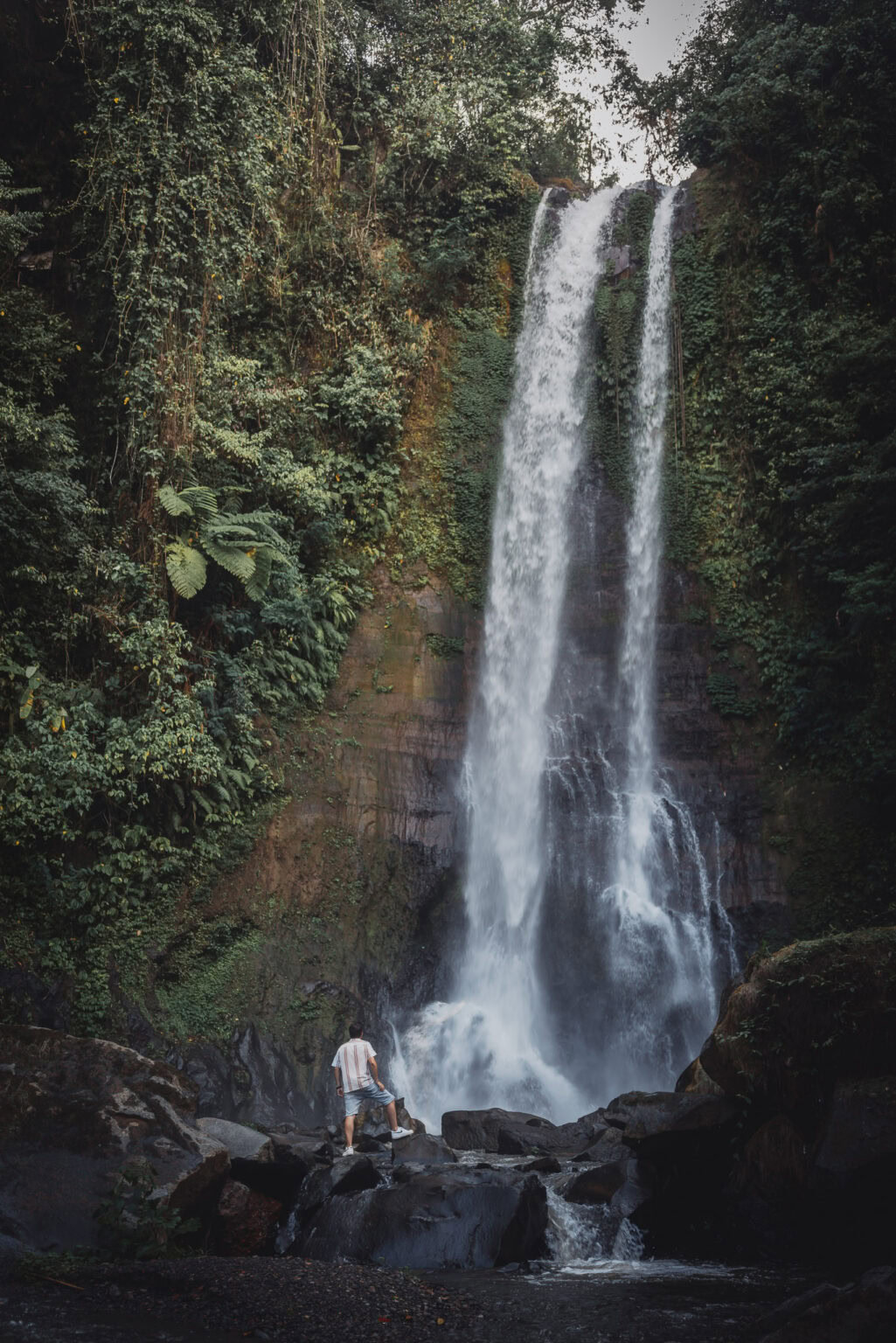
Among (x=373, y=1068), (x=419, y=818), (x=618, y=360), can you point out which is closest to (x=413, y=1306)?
(x=373, y=1068)

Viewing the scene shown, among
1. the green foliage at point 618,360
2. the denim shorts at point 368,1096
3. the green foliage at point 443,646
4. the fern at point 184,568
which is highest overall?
the green foliage at point 618,360

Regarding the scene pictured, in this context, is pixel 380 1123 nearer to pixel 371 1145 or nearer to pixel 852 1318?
pixel 371 1145

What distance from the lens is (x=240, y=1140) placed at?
749 cm

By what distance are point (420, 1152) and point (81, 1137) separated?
121 inches

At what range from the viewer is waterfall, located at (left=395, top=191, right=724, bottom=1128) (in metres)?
11.9

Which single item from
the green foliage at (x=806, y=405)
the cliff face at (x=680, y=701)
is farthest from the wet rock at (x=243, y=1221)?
the cliff face at (x=680, y=701)

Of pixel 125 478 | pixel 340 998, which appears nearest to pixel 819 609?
pixel 340 998

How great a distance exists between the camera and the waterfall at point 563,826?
11.9m

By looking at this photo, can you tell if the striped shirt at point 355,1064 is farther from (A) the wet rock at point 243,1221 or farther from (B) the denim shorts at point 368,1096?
(A) the wet rock at point 243,1221

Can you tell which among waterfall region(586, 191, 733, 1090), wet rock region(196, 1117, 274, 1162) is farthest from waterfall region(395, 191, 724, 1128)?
wet rock region(196, 1117, 274, 1162)

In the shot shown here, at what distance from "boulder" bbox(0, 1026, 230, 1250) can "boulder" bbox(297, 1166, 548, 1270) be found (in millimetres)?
914

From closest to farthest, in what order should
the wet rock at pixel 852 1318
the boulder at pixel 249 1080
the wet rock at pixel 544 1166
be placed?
the wet rock at pixel 852 1318 → the wet rock at pixel 544 1166 → the boulder at pixel 249 1080

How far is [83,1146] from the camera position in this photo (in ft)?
20.7

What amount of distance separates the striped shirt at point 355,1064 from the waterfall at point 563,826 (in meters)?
2.79
